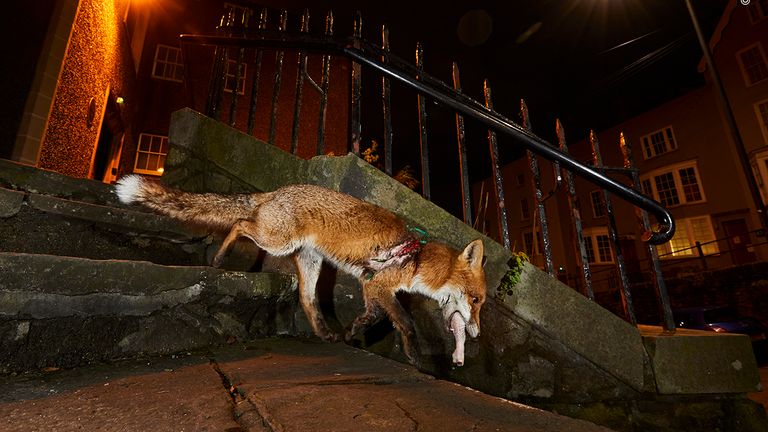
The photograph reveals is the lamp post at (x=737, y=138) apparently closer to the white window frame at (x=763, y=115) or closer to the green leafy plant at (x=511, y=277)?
the green leafy plant at (x=511, y=277)

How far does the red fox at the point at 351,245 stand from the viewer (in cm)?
288

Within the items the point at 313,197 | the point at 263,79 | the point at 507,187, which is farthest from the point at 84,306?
the point at 507,187

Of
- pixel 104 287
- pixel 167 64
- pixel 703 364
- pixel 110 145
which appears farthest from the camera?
pixel 167 64

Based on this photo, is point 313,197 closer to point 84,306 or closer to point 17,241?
point 84,306

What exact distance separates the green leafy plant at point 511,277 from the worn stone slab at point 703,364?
1096mm

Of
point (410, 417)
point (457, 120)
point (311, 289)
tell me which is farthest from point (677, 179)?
point (410, 417)

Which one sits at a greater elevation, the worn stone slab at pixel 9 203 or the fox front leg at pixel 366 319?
the worn stone slab at pixel 9 203

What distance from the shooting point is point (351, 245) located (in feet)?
9.70

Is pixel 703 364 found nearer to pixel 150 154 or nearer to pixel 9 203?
pixel 9 203

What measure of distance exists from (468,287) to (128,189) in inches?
124

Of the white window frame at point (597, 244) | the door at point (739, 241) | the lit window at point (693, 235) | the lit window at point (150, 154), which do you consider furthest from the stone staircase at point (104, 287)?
the white window frame at point (597, 244)

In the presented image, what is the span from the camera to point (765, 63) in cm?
1581

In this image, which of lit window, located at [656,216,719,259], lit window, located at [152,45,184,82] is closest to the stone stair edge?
lit window, located at [152,45,184,82]

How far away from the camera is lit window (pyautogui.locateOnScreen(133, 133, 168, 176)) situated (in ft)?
35.5
